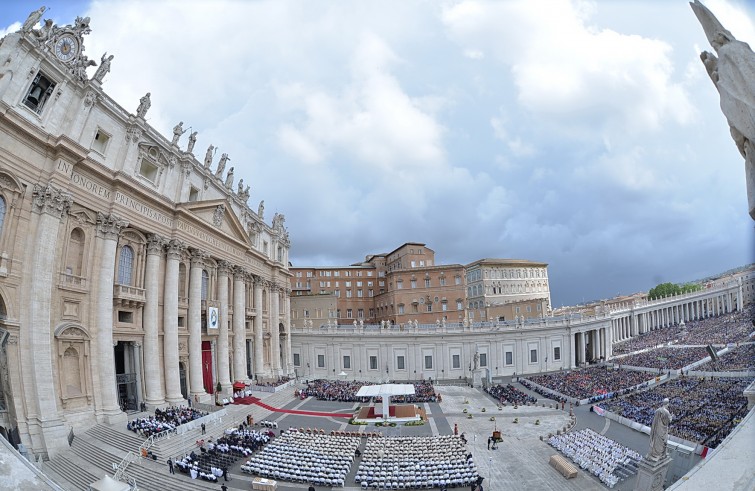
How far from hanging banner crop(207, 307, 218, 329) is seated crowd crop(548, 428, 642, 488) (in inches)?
1136

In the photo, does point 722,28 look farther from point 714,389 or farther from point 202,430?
point 714,389

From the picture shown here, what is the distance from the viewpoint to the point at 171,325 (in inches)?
1316

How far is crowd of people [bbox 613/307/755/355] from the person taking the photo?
6375 centimetres

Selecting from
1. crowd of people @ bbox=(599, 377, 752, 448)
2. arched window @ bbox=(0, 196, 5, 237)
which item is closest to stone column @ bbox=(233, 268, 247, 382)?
arched window @ bbox=(0, 196, 5, 237)

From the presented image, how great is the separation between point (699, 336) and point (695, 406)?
1997 inches

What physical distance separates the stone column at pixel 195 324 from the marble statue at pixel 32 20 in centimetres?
1898

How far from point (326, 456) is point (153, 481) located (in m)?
8.55

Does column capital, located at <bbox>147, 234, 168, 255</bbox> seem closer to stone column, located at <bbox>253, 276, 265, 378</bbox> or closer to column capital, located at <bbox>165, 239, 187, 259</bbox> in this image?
column capital, located at <bbox>165, 239, 187, 259</bbox>

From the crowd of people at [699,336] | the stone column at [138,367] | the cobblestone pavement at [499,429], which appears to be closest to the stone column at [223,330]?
the cobblestone pavement at [499,429]

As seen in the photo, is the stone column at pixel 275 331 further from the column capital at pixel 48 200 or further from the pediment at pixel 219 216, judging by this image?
the column capital at pixel 48 200

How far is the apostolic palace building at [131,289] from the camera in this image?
72.6ft

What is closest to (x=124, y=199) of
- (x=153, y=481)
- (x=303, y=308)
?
(x=153, y=481)

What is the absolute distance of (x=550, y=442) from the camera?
27.1 meters

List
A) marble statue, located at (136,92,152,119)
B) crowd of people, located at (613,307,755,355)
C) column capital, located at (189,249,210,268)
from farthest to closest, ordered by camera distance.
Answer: crowd of people, located at (613,307,755,355) → column capital, located at (189,249,210,268) → marble statue, located at (136,92,152,119)
